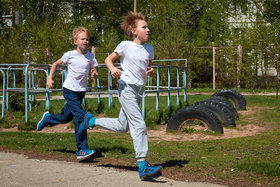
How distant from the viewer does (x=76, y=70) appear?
551 cm

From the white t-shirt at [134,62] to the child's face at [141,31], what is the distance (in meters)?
0.09

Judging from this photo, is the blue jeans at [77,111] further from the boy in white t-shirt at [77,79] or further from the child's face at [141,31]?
the child's face at [141,31]

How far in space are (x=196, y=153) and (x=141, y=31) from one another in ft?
6.21

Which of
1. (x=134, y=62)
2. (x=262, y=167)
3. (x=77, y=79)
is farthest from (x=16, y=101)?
(x=262, y=167)

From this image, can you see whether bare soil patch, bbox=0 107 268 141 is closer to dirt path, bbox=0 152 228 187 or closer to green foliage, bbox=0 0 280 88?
dirt path, bbox=0 152 228 187

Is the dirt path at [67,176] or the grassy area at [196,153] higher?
the grassy area at [196,153]

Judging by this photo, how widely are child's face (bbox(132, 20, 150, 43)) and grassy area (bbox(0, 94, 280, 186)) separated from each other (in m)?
1.38

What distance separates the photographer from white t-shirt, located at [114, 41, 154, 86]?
4.59 m

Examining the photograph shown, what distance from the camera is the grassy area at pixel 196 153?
14.7 ft

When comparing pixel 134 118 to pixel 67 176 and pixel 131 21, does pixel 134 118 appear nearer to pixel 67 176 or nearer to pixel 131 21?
pixel 67 176

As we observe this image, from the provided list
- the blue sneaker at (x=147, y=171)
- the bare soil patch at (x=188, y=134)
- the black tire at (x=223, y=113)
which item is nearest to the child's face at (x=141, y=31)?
the blue sneaker at (x=147, y=171)

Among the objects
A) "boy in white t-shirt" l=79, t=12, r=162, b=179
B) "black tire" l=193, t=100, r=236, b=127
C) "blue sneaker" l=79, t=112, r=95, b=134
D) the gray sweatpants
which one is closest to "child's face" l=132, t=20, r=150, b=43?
"boy in white t-shirt" l=79, t=12, r=162, b=179

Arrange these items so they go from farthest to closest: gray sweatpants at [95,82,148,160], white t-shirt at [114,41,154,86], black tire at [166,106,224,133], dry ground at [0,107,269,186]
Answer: black tire at [166,106,224,133] < dry ground at [0,107,269,186] < white t-shirt at [114,41,154,86] < gray sweatpants at [95,82,148,160]

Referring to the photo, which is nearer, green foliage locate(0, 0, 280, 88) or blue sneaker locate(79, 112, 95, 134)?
blue sneaker locate(79, 112, 95, 134)
